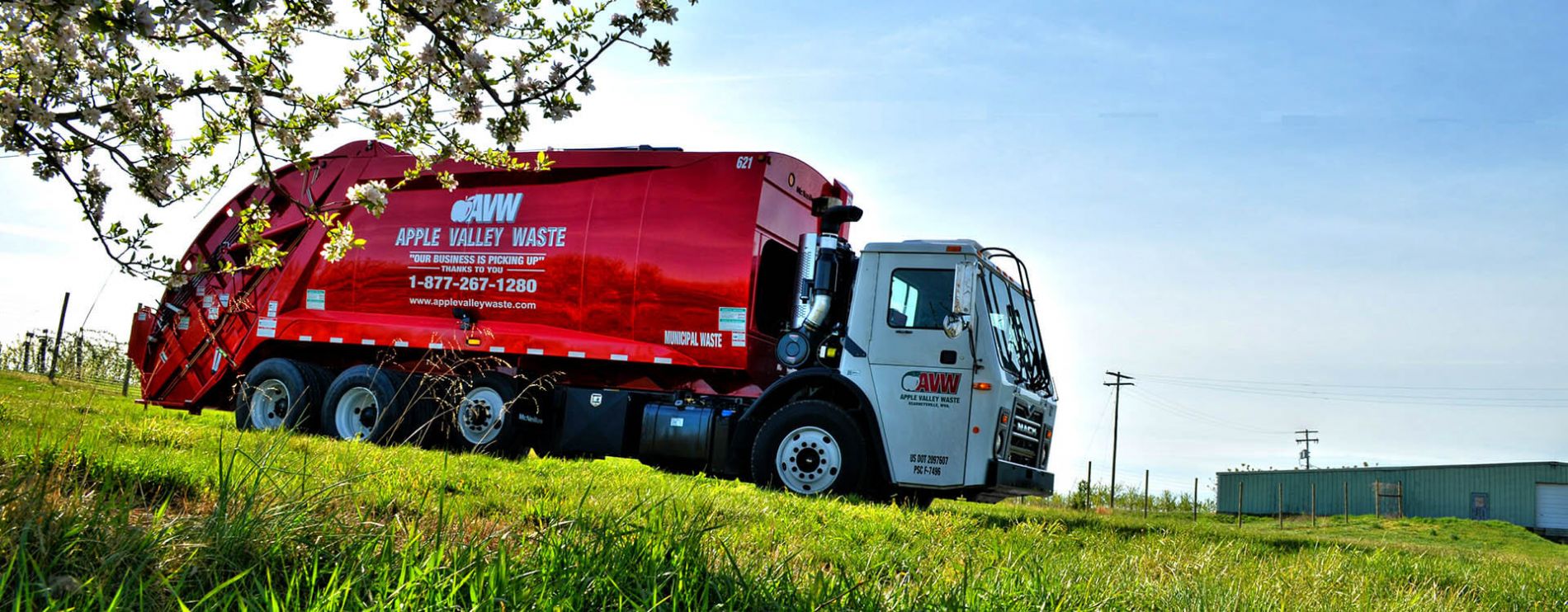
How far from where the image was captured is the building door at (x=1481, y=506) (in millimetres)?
42281

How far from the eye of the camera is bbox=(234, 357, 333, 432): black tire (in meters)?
12.2

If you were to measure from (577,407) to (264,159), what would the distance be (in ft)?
20.2

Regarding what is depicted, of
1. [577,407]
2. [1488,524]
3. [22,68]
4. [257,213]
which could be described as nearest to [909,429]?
[577,407]

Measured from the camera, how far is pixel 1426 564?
7246mm

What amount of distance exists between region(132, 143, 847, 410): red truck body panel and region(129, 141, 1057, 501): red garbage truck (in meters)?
0.02

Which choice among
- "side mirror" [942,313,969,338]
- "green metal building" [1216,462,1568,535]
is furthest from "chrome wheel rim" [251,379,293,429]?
"green metal building" [1216,462,1568,535]

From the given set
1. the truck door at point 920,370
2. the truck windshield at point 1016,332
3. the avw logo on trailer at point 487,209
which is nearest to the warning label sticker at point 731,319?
the truck door at point 920,370

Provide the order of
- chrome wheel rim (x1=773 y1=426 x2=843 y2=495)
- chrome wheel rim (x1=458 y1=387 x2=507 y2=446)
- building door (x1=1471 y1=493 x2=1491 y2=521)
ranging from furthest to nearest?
1. building door (x1=1471 y1=493 x2=1491 y2=521)
2. chrome wheel rim (x1=458 y1=387 x2=507 y2=446)
3. chrome wheel rim (x1=773 y1=426 x2=843 y2=495)

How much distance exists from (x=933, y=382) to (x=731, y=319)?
2083mm

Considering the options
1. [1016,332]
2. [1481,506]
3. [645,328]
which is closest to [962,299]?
[1016,332]

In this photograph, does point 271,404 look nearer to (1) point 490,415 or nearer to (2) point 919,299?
(1) point 490,415

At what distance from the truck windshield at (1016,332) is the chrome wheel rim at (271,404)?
789 centimetres

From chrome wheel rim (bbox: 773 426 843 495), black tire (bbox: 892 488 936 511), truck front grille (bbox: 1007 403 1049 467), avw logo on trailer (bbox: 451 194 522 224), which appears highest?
avw logo on trailer (bbox: 451 194 522 224)

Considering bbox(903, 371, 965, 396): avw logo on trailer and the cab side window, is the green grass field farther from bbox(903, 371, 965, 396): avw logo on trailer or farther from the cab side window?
the cab side window
